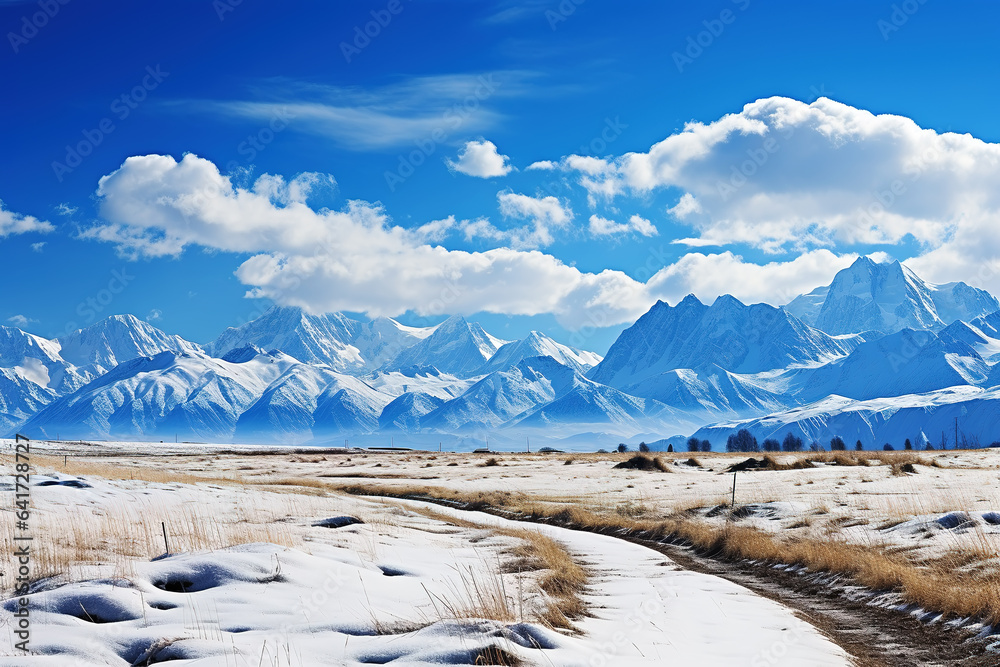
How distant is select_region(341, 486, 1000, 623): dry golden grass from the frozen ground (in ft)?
8.77

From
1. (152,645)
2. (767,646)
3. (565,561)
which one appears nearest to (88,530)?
(152,645)

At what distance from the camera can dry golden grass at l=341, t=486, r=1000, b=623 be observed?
12617 mm

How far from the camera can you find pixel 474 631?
29.0 feet

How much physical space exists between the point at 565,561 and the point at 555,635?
883cm

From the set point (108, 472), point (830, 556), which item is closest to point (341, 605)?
point (830, 556)

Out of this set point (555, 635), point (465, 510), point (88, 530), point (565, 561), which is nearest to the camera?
point (555, 635)

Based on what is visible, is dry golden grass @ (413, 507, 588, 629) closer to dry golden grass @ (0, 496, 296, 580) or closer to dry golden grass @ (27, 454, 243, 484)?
dry golden grass @ (0, 496, 296, 580)

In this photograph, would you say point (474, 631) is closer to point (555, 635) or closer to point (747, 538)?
point (555, 635)

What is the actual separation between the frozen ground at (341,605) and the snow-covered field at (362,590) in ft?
0.11

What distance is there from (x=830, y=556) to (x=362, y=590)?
474 inches

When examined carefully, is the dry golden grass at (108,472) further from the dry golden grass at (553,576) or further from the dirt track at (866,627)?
the dirt track at (866,627)

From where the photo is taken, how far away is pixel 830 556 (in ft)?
58.0

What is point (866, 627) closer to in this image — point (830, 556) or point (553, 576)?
point (830, 556)

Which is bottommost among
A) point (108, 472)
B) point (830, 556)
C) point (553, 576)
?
point (830, 556)
